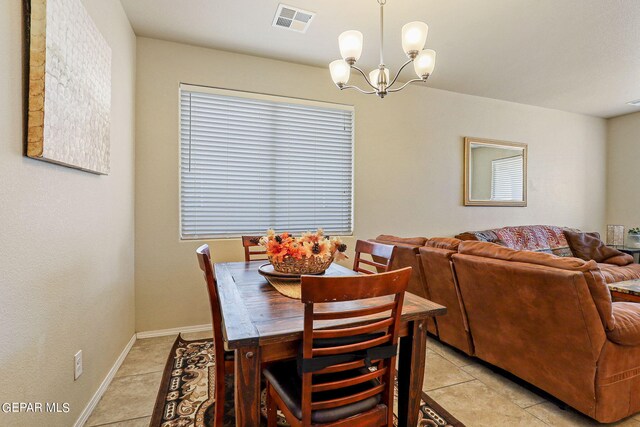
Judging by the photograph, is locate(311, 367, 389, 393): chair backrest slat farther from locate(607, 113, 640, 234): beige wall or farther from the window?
locate(607, 113, 640, 234): beige wall

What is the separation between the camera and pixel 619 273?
12.0 ft

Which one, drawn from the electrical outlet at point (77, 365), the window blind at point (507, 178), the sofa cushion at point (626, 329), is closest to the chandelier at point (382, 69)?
the sofa cushion at point (626, 329)

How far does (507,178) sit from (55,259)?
516 centimetres

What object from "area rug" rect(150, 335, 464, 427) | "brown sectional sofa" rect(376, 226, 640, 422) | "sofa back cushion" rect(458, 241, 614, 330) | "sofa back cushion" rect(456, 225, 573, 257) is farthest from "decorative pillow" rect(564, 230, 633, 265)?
"area rug" rect(150, 335, 464, 427)

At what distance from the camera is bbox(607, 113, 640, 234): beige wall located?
5164mm

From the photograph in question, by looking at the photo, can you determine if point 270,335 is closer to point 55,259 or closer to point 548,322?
point 55,259

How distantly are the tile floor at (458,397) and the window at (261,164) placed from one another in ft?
4.18

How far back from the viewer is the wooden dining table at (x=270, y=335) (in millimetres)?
1142

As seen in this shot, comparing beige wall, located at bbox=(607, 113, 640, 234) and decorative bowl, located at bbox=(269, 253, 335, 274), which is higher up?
beige wall, located at bbox=(607, 113, 640, 234)

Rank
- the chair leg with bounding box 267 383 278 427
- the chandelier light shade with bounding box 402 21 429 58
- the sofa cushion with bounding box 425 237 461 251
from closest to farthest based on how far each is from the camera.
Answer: the chair leg with bounding box 267 383 278 427 < the chandelier light shade with bounding box 402 21 429 58 < the sofa cushion with bounding box 425 237 461 251

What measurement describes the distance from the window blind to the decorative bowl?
3720 millimetres

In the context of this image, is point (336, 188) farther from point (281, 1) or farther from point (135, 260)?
point (135, 260)

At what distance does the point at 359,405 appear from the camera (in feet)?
3.99

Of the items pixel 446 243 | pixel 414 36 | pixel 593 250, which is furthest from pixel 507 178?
pixel 414 36
